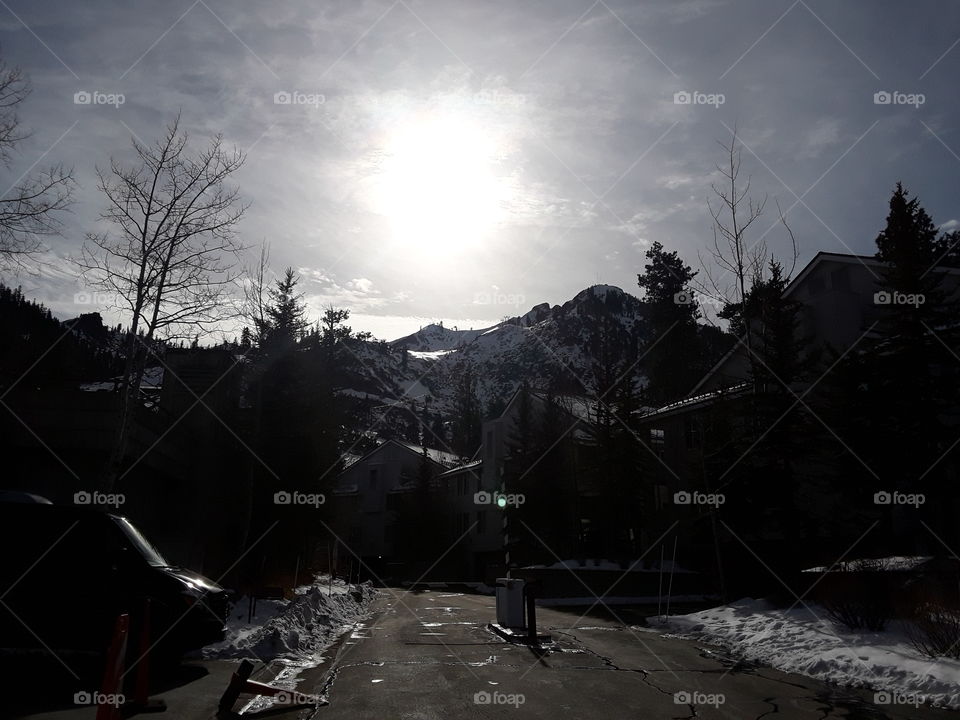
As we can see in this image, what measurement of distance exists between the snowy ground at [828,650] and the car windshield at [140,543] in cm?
1046

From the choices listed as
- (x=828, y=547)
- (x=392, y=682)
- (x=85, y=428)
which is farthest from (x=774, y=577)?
(x=85, y=428)

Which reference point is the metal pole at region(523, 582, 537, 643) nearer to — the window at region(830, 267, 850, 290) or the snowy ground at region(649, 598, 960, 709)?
the snowy ground at region(649, 598, 960, 709)

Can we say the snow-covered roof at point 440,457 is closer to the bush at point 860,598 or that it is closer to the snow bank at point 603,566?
the snow bank at point 603,566

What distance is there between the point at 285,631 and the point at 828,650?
31.3 ft

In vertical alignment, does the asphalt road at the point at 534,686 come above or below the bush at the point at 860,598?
below

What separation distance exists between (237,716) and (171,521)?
17.6 metres

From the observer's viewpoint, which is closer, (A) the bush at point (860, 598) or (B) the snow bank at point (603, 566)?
(A) the bush at point (860, 598)

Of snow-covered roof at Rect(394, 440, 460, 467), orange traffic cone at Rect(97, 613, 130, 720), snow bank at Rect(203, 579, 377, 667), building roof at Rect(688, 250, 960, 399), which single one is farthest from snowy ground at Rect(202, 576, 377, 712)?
snow-covered roof at Rect(394, 440, 460, 467)

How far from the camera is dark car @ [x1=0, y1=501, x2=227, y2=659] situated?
33.0ft

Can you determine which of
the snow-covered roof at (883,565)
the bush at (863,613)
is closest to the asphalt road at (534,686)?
the bush at (863,613)

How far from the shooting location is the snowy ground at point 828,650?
9906 mm

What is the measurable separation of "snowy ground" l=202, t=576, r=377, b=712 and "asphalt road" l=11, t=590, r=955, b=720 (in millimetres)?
388

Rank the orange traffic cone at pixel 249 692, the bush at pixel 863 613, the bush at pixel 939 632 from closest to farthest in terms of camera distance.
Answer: the orange traffic cone at pixel 249 692, the bush at pixel 939 632, the bush at pixel 863 613

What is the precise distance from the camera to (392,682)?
1015 centimetres
